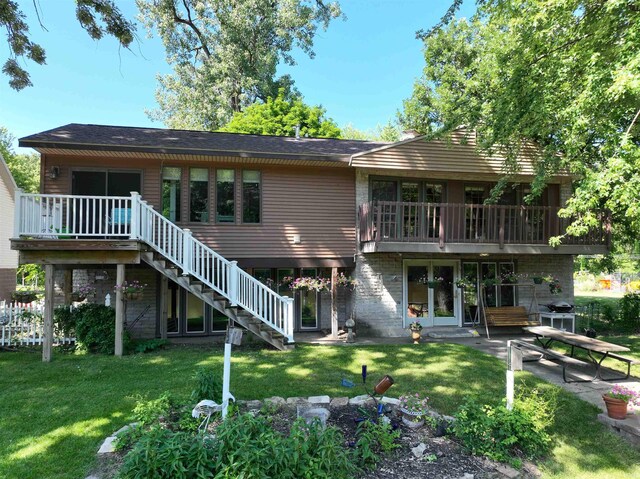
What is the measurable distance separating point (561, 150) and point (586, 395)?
5.95 meters

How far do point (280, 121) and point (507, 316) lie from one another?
56.8ft

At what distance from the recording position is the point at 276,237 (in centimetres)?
1069

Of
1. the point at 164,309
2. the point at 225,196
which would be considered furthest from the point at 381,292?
the point at 164,309

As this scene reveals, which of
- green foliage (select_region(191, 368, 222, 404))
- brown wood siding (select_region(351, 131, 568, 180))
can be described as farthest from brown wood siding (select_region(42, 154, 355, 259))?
green foliage (select_region(191, 368, 222, 404))

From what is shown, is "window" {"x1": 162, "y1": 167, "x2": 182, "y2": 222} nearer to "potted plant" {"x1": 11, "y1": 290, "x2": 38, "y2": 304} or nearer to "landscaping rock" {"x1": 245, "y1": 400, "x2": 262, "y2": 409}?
"landscaping rock" {"x1": 245, "y1": 400, "x2": 262, "y2": 409}

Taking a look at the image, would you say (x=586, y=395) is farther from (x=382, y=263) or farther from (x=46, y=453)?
(x=46, y=453)

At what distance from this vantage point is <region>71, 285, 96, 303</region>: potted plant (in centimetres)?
949

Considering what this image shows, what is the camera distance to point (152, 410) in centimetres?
435

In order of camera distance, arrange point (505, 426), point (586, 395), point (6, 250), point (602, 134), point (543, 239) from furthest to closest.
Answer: point (6, 250) < point (543, 239) < point (602, 134) < point (586, 395) < point (505, 426)

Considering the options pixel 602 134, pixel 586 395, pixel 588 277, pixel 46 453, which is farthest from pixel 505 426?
pixel 588 277

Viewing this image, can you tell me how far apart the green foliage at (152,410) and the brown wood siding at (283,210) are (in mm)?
6009

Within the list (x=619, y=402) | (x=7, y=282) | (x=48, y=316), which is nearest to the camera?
(x=619, y=402)

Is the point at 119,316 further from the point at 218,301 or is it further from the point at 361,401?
the point at 361,401

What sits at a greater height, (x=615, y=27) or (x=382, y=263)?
(x=615, y=27)
